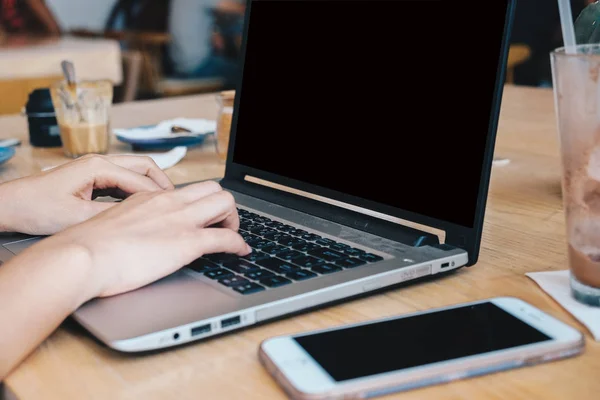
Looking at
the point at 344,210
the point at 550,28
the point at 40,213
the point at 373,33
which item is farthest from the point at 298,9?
the point at 550,28

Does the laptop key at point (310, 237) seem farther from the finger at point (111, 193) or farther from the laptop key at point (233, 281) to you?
the finger at point (111, 193)

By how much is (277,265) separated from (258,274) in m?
0.03

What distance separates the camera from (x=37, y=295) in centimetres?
49

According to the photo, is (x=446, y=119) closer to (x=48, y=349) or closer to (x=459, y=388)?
(x=459, y=388)

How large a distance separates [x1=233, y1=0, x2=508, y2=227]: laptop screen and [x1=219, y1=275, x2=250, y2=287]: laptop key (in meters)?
0.19

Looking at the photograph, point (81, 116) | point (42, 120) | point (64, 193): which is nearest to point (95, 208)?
point (64, 193)

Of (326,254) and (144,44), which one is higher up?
(326,254)

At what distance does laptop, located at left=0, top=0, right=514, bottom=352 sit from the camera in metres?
0.53

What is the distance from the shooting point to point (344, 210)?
2.39ft

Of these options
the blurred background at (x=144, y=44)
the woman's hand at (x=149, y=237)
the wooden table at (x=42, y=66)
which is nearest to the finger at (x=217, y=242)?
the woman's hand at (x=149, y=237)

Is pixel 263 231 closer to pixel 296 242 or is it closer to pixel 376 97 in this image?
pixel 296 242

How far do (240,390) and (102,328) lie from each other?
4.5 inches

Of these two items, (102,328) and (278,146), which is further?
(278,146)

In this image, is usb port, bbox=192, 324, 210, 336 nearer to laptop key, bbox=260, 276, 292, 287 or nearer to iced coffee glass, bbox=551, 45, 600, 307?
laptop key, bbox=260, 276, 292, 287
